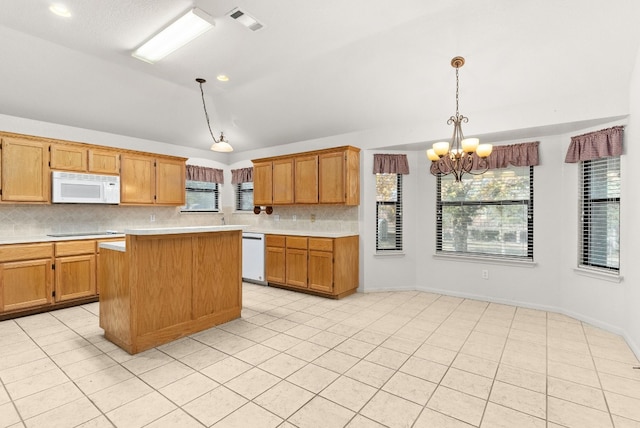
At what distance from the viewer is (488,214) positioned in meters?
4.51

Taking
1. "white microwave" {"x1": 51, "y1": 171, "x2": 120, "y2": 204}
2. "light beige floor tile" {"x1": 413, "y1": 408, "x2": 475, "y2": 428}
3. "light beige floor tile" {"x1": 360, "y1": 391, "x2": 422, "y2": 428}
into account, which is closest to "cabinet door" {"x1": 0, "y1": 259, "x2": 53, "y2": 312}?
"white microwave" {"x1": 51, "y1": 171, "x2": 120, "y2": 204}

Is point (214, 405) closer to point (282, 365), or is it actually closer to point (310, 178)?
point (282, 365)

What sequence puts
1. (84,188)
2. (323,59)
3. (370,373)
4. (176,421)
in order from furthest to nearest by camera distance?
1. (84,188)
2. (323,59)
3. (370,373)
4. (176,421)

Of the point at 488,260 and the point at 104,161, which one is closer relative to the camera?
the point at 488,260

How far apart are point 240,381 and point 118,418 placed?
2.54ft

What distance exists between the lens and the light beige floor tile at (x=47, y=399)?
2.00m

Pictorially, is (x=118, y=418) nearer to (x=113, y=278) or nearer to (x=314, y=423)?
(x=314, y=423)

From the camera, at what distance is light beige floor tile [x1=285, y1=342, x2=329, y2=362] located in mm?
2766

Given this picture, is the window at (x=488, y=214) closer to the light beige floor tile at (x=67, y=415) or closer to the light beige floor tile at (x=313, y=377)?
the light beige floor tile at (x=313, y=377)

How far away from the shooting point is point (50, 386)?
7.45 feet

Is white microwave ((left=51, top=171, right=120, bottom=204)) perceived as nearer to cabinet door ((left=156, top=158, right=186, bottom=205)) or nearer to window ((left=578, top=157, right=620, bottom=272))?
cabinet door ((left=156, top=158, right=186, bottom=205))

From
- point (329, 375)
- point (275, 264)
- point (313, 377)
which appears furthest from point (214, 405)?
point (275, 264)

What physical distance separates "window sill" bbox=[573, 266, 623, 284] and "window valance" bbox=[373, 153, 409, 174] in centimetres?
252

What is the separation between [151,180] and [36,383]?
354 cm
